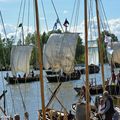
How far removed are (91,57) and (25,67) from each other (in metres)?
19.8

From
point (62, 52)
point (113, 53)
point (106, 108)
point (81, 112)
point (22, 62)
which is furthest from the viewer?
point (113, 53)

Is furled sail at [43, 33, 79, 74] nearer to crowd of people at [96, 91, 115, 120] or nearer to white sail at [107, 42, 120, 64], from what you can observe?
crowd of people at [96, 91, 115, 120]

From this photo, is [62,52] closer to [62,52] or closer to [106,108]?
[62,52]

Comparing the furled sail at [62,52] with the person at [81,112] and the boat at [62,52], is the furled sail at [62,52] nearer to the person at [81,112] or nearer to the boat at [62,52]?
the boat at [62,52]

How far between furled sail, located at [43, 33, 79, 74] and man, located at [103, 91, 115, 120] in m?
10.00

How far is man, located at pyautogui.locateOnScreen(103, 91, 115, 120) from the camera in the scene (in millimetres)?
18969

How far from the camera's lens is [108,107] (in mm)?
19109

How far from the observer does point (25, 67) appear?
34.8m

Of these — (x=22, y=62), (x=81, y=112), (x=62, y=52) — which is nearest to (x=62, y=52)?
(x=62, y=52)

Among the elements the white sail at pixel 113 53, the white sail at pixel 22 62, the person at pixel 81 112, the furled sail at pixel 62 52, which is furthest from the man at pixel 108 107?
the white sail at pixel 113 53

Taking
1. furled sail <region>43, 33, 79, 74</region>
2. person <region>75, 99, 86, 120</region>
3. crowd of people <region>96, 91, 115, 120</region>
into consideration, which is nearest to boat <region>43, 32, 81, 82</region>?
furled sail <region>43, 33, 79, 74</region>

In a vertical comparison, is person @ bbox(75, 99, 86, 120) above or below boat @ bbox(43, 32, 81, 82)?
below

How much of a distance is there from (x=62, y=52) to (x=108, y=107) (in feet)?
40.2

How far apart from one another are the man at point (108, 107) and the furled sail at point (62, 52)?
9998 mm
